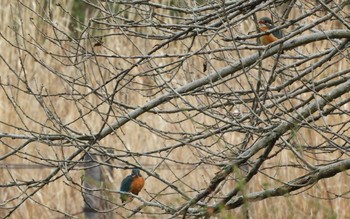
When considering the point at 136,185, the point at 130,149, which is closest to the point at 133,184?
the point at 136,185

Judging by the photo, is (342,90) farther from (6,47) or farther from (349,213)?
(6,47)

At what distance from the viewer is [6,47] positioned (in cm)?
928

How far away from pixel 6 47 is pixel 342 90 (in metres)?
5.58

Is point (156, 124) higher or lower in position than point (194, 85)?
higher

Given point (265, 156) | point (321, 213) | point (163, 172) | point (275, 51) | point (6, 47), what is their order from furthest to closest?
1. point (6, 47)
2. point (163, 172)
3. point (321, 213)
4. point (275, 51)
5. point (265, 156)

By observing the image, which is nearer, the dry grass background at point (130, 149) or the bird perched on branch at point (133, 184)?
the bird perched on branch at point (133, 184)

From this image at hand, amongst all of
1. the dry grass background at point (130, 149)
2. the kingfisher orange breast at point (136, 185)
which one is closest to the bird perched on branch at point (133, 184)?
the kingfisher orange breast at point (136, 185)

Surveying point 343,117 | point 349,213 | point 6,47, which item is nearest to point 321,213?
point 349,213

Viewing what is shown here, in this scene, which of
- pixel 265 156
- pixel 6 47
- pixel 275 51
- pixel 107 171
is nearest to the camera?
pixel 265 156

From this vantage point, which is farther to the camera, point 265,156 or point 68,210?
point 68,210

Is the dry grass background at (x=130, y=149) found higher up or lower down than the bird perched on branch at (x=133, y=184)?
higher up

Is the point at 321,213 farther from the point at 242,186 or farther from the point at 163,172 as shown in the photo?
the point at 242,186

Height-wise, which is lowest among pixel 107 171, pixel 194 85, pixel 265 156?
pixel 265 156

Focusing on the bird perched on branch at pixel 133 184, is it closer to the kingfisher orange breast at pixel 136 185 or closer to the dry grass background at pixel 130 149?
the kingfisher orange breast at pixel 136 185
